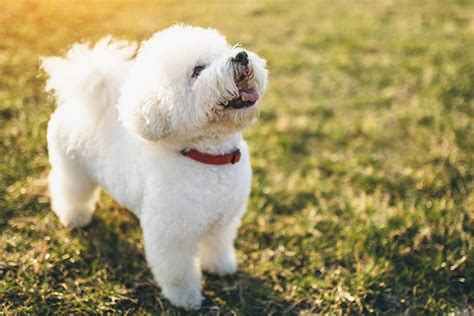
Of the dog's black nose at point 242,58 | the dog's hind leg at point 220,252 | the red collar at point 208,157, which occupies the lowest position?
the dog's hind leg at point 220,252

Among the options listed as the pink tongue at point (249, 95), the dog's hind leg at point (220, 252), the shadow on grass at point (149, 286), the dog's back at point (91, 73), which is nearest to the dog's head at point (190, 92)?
the pink tongue at point (249, 95)

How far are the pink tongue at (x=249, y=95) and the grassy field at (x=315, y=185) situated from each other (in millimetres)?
1258

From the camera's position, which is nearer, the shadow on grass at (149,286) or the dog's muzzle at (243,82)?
the dog's muzzle at (243,82)

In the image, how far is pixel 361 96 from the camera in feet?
16.8

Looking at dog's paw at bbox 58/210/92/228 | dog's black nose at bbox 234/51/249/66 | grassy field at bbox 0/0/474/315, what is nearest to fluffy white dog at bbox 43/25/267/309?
dog's black nose at bbox 234/51/249/66

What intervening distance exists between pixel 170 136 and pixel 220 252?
99 cm

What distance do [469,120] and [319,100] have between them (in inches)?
54.8

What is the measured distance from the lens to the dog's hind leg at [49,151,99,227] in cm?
324

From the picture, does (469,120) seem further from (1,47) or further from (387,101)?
(1,47)

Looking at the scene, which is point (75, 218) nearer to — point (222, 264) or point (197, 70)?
point (222, 264)

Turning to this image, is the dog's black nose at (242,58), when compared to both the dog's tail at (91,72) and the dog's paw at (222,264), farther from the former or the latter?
the dog's paw at (222,264)

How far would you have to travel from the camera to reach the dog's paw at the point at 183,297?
9.73 ft

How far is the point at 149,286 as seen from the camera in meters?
3.12

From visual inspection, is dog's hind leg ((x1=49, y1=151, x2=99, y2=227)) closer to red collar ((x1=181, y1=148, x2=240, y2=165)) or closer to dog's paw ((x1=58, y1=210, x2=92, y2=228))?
dog's paw ((x1=58, y1=210, x2=92, y2=228))
